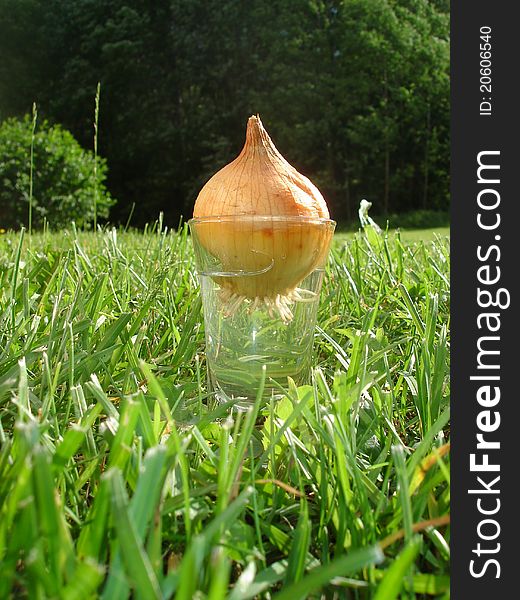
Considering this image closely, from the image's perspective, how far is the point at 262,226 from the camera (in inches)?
21.2

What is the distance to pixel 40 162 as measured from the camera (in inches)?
233

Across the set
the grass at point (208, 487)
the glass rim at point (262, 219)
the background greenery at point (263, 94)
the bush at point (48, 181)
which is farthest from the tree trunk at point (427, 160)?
the glass rim at point (262, 219)

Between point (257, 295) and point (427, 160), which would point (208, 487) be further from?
point (427, 160)

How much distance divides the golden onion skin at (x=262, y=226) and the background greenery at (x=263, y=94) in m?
11.0

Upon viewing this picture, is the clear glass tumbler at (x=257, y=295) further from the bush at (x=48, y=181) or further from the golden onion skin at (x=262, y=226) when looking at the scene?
the bush at (x=48, y=181)

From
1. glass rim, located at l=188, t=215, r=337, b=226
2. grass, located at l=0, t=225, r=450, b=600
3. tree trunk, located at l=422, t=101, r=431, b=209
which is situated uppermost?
tree trunk, located at l=422, t=101, r=431, b=209

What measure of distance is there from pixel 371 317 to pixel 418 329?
64mm

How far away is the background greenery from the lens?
11648 mm

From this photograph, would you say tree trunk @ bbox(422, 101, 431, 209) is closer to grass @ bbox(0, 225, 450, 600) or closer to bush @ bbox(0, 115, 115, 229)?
bush @ bbox(0, 115, 115, 229)

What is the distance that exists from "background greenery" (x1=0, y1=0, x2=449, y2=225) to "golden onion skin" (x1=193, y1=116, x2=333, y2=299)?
36.2 ft

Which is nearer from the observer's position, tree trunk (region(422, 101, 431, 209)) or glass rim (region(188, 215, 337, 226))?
glass rim (region(188, 215, 337, 226))

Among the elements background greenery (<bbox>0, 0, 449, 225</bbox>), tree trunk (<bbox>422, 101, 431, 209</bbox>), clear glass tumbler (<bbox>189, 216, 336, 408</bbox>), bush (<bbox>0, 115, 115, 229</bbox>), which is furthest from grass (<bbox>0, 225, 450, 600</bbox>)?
tree trunk (<bbox>422, 101, 431, 209</bbox>)

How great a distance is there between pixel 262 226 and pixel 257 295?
8 centimetres

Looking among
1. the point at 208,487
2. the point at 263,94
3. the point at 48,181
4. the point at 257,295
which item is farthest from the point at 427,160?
the point at 208,487
